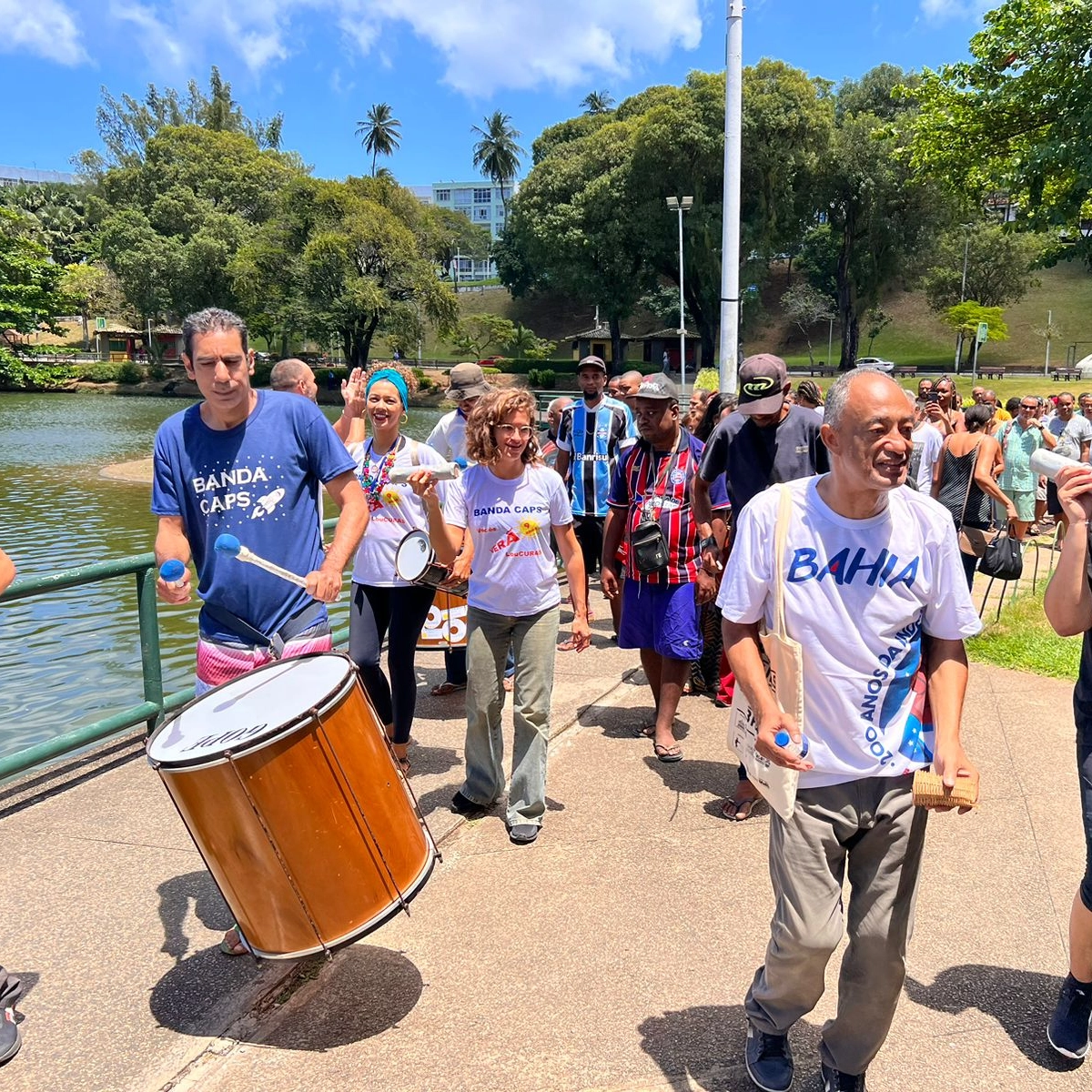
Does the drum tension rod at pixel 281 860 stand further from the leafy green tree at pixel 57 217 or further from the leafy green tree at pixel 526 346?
the leafy green tree at pixel 57 217

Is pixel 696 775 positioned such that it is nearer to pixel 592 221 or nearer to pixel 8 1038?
pixel 8 1038

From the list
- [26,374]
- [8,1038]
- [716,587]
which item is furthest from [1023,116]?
[26,374]

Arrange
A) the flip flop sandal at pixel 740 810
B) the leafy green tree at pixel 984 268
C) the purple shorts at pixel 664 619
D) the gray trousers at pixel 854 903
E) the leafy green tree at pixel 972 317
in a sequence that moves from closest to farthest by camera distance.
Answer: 1. the gray trousers at pixel 854 903
2. the flip flop sandal at pixel 740 810
3. the purple shorts at pixel 664 619
4. the leafy green tree at pixel 972 317
5. the leafy green tree at pixel 984 268

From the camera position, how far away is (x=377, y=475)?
5.01m

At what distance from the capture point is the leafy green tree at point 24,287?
137 feet

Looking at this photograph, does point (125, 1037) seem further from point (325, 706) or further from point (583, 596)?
point (583, 596)

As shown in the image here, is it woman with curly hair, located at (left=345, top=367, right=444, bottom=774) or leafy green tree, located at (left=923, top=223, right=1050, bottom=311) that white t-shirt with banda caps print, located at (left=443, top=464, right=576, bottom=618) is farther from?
leafy green tree, located at (left=923, top=223, right=1050, bottom=311)

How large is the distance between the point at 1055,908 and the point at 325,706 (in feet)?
9.60

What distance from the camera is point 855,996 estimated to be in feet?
8.18

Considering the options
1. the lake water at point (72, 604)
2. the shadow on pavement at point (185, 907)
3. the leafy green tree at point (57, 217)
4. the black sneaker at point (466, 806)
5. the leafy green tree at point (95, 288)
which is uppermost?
the leafy green tree at point (57, 217)

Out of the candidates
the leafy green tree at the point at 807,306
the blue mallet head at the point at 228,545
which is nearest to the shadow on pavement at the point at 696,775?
the blue mallet head at the point at 228,545

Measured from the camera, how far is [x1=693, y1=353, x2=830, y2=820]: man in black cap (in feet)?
15.4

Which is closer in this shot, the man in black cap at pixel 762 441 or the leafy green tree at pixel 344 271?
the man in black cap at pixel 762 441

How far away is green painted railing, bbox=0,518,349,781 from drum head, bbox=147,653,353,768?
1.65 meters
